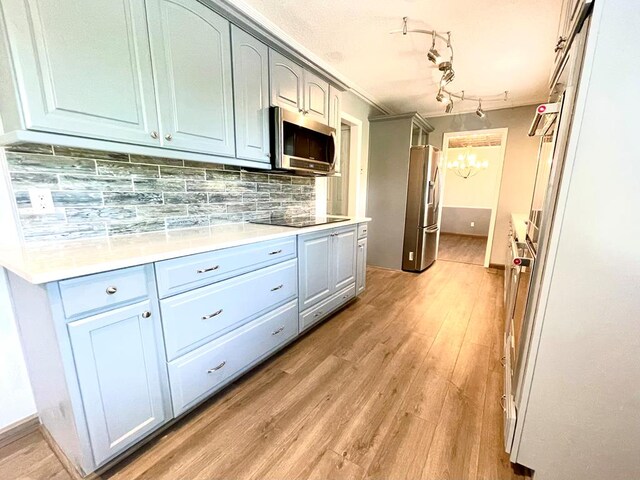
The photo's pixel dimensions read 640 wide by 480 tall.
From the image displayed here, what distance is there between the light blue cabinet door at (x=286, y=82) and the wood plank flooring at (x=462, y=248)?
392 centimetres

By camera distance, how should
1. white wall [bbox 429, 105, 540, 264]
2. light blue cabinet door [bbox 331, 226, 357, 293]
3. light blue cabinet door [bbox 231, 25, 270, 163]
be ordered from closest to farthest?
light blue cabinet door [bbox 231, 25, 270, 163] < light blue cabinet door [bbox 331, 226, 357, 293] < white wall [bbox 429, 105, 540, 264]

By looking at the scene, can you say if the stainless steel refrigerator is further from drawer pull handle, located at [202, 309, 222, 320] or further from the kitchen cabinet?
drawer pull handle, located at [202, 309, 222, 320]

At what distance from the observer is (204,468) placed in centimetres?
116

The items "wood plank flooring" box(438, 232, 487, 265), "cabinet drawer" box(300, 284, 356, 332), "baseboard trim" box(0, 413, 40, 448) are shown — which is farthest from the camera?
"wood plank flooring" box(438, 232, 487, 265)

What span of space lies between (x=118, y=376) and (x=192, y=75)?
156 centimetres

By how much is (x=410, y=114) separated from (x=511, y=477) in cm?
370

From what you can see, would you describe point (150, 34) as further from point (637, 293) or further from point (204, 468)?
point (637, 293)

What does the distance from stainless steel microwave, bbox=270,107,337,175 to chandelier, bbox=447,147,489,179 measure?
5.48 metres

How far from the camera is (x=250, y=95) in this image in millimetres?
1840

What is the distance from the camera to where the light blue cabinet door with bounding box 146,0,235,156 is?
1.37m

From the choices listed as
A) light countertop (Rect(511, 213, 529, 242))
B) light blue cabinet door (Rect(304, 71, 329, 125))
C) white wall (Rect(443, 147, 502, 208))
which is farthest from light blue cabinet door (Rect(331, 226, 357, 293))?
white wall (Rect(443, 147, 502, 208))

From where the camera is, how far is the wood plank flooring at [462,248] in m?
4.83

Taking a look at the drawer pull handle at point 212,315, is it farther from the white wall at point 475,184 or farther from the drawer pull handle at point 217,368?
the white wall at point 475,184

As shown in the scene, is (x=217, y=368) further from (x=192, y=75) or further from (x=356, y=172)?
(x=356, y=172)
